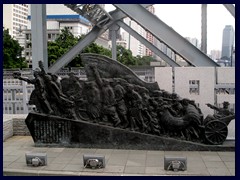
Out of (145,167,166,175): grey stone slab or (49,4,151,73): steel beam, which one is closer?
(145,167,166,175): grey stone slab

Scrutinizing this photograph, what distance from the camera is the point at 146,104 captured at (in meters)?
7.32

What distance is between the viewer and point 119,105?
7.41 m

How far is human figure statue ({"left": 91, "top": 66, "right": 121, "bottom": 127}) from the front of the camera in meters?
7.40

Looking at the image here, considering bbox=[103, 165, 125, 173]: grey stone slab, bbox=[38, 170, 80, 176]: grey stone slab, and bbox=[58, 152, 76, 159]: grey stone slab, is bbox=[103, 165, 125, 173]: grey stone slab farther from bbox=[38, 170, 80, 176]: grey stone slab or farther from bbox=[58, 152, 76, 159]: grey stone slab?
bbox=[58, 152, 76, 159]: grey stone slab

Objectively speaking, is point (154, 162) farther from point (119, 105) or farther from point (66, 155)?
point (66, 155)

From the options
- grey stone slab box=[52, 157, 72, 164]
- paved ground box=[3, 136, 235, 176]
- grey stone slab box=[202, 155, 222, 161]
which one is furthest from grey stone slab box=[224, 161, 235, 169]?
grey stone slab box=[52, 157, 72, 164]

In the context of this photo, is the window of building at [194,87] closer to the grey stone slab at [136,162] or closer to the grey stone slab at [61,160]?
the grey stone slab at [136,162]

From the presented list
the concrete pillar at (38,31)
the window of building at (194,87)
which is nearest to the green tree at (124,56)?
the concrete pillar at (38,31)

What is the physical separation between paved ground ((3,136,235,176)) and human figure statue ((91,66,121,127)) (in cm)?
78

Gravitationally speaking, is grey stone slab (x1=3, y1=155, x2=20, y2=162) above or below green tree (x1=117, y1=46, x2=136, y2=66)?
below

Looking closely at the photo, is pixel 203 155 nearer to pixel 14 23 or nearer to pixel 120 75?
pixel 120 75

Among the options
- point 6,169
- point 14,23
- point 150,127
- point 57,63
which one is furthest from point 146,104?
point 14,23

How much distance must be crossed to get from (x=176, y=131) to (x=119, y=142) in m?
1.40

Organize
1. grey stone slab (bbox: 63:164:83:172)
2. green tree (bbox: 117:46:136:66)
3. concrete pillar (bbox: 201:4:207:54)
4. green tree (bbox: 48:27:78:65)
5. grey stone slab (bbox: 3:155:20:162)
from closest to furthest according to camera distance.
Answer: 1. grey stone slab (bbox: 63:164:83:172)
2. grey stone slab (bbox: 3:155:20:162)
3. concrete pillar (bbox: 201:4:207:54)
4. green tree (bbox: 48:27:78:65)
5. green tree (bbox: 117:46:136:66)
